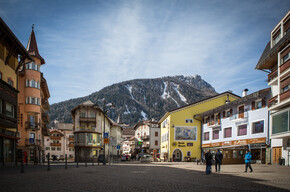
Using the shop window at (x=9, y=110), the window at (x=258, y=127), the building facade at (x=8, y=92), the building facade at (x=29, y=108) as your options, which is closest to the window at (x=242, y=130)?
the window at (x=258, y=127)

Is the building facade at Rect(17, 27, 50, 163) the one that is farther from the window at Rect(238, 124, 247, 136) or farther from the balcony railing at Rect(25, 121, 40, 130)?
the window at Rect(238, 124, 247, 136)

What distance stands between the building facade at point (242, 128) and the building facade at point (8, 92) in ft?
75.8

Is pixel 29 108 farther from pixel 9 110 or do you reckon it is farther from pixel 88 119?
pixel 88 119

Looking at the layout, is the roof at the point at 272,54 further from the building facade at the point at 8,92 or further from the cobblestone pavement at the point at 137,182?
the building facade at the point at 8,92

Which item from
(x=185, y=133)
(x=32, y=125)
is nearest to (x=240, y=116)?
(x=185, y=133)

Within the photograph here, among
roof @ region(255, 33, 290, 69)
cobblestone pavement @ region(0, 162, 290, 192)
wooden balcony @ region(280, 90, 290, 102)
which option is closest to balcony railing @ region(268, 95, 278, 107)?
wooden balcony @ region(280, 90, 290, 102)

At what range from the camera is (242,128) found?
38.2 metres

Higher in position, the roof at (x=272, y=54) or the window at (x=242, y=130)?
the roof at (x=272, y=54)

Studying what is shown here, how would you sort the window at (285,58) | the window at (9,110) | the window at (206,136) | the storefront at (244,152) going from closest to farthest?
the window at (9,110)
the window at (285,58)
the storefront at (244,152)
the window at (206,136)

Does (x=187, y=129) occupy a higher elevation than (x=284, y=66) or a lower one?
lower

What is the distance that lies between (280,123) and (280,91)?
303cm

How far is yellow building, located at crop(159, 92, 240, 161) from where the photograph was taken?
52.2 meters

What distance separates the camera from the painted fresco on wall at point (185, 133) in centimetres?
5238

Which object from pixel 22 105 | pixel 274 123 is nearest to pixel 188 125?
pixel 274 123
